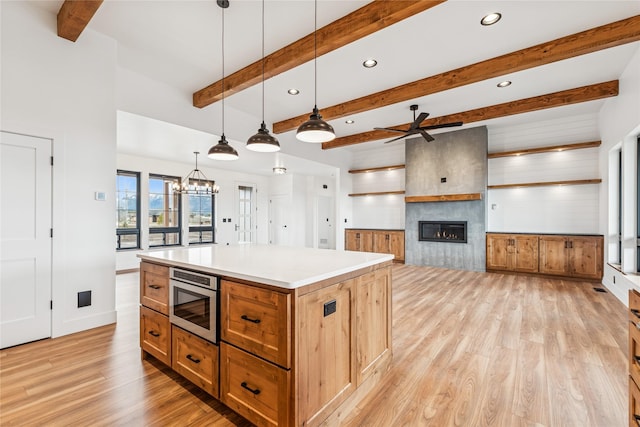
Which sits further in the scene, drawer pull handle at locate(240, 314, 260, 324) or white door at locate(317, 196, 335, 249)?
white door at locate(317, 196, 335, 249)

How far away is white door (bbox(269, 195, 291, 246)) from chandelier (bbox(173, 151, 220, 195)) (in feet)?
7.83

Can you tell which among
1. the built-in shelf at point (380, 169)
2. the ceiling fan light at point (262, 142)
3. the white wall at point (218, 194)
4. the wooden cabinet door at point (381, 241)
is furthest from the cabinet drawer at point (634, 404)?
the built-in shelf at point (380, 169)

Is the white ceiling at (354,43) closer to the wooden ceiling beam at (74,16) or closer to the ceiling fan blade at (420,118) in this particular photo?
the wooden ceiling beam at (74,16)

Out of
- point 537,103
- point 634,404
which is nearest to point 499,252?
point 537,103

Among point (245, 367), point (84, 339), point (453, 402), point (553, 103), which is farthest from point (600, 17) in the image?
point (84, 339)

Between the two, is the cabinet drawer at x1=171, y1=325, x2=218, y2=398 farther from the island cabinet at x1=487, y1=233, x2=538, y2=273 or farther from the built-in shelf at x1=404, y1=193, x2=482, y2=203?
the island cabinet at x1=487, y1=233, x2=538, y2=273

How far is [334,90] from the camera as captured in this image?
14.9 feet

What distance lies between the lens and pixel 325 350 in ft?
5.49

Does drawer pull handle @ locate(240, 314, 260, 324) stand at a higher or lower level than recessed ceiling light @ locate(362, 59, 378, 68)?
lower

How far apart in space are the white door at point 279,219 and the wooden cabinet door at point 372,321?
25.6 feet

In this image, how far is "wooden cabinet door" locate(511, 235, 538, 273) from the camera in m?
5.96

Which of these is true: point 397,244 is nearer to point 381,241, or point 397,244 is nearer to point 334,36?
point 381,241

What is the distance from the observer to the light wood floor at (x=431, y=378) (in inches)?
71.2

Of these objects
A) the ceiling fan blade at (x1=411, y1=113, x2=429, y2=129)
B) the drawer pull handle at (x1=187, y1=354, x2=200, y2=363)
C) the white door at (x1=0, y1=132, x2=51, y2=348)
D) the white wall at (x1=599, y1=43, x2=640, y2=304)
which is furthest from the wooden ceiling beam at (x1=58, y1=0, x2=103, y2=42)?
the white wall at (x1=599, y1=43, x2=640, y2=304)
